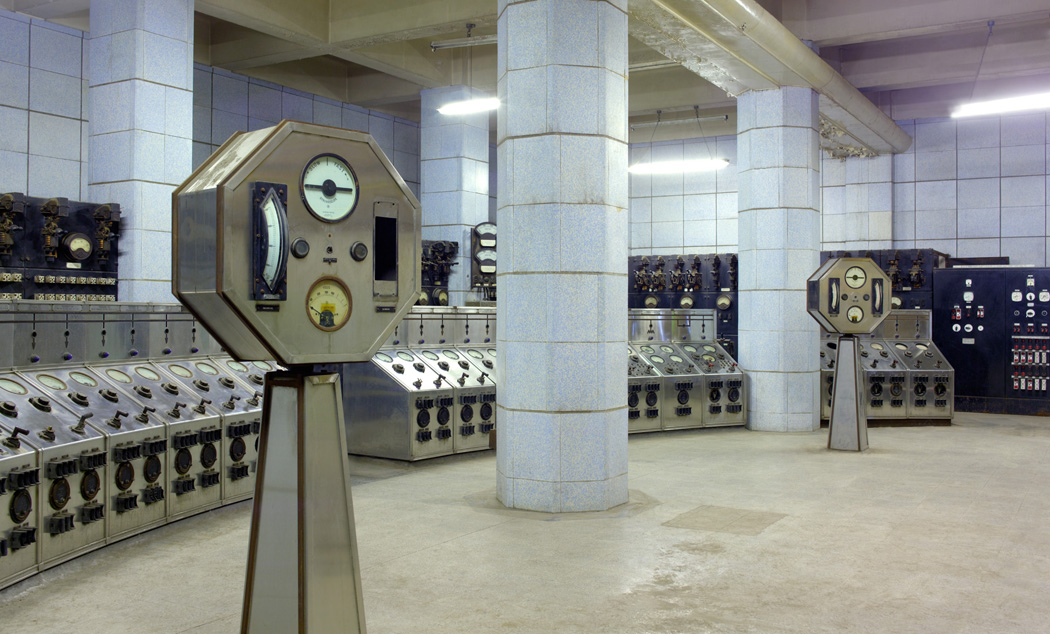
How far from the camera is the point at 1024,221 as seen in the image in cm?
1576

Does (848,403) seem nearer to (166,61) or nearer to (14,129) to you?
(166,61)

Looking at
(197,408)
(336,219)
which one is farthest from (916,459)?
(336,219)

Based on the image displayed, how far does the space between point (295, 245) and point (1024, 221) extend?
15.9m

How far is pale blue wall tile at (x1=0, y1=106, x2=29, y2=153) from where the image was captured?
38.4 ft

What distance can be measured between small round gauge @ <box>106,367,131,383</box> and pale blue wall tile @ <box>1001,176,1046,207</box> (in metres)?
15.1

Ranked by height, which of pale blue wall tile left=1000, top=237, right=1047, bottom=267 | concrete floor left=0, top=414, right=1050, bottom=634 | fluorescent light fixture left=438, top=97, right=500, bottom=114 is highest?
fluorescent light fixture left=438, top=97, right=500, bottom=114

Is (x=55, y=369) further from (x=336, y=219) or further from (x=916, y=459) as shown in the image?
(x=916, y=459)

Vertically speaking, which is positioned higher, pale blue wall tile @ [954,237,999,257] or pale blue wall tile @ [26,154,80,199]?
pale blue wall tile @ [26,154,80,199]

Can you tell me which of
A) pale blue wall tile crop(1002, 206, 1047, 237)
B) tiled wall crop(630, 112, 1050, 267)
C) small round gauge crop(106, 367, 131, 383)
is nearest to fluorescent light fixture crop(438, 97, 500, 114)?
small round gauge crop(106, 367, 131, 383)

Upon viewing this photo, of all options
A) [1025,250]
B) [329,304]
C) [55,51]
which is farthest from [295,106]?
[329,304]

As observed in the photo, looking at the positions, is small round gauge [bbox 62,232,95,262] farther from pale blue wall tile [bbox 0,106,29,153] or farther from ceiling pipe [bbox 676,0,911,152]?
ceiling pipe [bbox 676,0,911,152]

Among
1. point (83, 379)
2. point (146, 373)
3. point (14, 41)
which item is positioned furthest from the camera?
point (14, 41)

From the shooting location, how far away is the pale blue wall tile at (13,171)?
1172cm

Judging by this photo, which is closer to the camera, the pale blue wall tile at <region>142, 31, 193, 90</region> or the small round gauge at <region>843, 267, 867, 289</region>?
the small round gauge at <region>843, 267, 867, 289</region>
